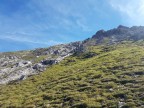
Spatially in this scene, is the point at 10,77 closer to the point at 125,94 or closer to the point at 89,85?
the point at 89,85

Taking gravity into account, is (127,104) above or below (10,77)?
below

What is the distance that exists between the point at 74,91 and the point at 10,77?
48.6 metres

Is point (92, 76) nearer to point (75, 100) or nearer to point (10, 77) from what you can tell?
point (75, 100)

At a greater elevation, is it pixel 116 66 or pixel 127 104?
pixel 116 66

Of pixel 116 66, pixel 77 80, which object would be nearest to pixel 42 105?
pixel 77 80

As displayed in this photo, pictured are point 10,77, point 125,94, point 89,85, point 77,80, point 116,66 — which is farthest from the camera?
point 10,77

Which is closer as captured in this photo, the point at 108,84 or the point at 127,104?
the point at 127,104

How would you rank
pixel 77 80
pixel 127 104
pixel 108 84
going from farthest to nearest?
pixel 77 80, pixel 108 84, pixel 127 104

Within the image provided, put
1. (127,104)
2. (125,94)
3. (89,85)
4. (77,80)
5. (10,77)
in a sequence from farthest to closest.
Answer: (10,77) < (77,80) < (89,85) < (125,94) < (127,104)

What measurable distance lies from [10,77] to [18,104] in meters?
46.2

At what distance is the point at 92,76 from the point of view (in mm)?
63719

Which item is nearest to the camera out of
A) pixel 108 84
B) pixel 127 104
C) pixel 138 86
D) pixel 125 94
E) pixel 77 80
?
pixel 127 104

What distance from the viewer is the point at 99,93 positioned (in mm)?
46875

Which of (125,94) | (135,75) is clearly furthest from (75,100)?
(135,75)
